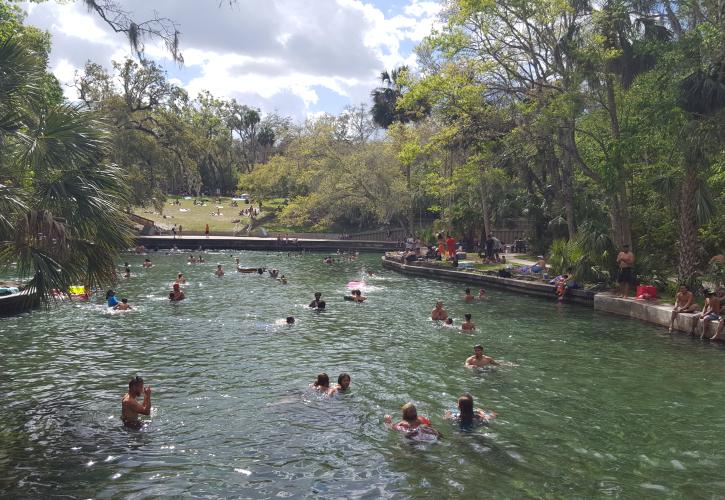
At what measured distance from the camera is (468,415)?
11164 millimetres

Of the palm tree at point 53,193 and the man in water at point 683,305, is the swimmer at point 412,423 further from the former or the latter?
the man in water at point 683,305

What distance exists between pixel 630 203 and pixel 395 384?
64.4 ft

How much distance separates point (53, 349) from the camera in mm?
17109

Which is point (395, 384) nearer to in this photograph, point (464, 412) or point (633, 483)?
point (464, 412)

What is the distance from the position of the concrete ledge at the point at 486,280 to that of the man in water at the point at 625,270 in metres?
1.41

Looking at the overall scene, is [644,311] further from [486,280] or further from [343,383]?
[343,383]

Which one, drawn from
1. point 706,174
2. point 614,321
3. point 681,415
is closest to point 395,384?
point 681,415

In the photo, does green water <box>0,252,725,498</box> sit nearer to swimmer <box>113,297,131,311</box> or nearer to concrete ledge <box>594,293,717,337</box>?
swimmer <box>113,297,131,311</box>

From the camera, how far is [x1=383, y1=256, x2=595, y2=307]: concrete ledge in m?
26.4

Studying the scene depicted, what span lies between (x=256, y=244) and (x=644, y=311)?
4182 centimetres

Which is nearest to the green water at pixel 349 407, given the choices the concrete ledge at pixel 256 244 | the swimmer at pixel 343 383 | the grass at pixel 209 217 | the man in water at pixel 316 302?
the swimmer at pixel 343 383

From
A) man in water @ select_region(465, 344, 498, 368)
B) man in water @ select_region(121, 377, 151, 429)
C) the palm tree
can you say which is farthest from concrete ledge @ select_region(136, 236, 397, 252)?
the palm tree

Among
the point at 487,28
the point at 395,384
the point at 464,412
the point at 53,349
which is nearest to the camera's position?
the point at 464,412

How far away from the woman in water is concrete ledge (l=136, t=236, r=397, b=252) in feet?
154
